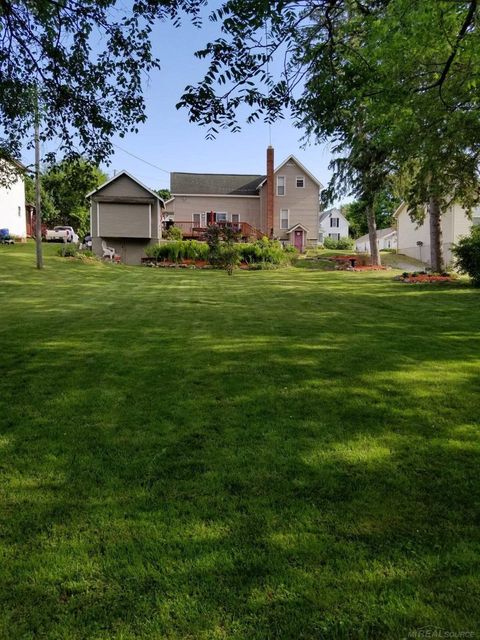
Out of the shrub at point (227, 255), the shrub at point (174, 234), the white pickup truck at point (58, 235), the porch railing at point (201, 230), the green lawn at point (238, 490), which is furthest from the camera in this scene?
the white pickup truck at point (58, 235)

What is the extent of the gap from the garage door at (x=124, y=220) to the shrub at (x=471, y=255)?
24.1 metres

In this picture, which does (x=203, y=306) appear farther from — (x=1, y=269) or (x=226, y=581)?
(x=1, y=269)

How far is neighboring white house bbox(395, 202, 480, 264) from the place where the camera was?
35362 millimetres

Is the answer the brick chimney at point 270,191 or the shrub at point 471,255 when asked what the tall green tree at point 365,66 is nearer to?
the shrub at point 471,255

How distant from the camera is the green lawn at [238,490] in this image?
2.27 metres

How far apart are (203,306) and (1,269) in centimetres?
1432

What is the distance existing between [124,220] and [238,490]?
113 feet

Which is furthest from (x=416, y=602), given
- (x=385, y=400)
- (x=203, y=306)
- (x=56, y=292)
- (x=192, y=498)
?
(x=56, y=292)

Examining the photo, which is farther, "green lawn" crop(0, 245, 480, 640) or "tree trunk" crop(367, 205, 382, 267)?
"tree trunk" crop(367, 205, 382, 267)

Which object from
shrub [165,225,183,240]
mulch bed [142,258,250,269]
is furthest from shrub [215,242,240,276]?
shrub [165,225,183,240]

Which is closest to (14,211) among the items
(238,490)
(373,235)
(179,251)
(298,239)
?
(179,251)

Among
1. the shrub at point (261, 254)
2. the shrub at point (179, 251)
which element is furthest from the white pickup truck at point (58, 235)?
the shrub at point (261, 254)

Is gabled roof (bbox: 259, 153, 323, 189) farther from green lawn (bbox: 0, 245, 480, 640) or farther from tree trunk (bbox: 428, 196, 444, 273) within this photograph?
green lawn (bbox: 0, 245, 480, 640)

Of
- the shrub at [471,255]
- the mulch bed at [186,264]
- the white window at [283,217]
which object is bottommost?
the shrub at [471,255]
